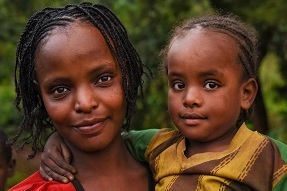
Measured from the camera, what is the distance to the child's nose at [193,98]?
260cm

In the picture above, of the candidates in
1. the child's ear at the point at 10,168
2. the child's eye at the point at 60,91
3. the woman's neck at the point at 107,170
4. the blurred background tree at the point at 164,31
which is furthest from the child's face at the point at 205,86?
the blurred background tree at the point at 164,31

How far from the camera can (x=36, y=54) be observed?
2.64 meters

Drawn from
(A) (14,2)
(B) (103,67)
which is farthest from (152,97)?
(B) (103,67)

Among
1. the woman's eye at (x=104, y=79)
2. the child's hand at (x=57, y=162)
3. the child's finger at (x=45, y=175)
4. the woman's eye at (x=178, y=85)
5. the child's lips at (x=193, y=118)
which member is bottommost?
the child's finger at (x=45, y=175)

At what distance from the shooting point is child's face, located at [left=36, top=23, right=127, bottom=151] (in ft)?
8.27

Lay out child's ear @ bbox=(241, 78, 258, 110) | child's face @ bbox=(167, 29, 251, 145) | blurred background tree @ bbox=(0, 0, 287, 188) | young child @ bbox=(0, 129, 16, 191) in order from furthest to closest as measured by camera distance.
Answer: blurred background tree @ bbox=(0, 0, 287, 188) < young child @ bbox=(0, 129, 16, 191) < child's ear @ bbox=(241, 78, 258, 110) < child's face @ bbox=(167, 29, 251, 145)

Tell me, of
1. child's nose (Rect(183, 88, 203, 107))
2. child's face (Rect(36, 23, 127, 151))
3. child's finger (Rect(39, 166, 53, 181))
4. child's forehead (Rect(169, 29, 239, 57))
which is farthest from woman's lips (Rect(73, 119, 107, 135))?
child's forehead (Rect(169, 29, 239, 57))

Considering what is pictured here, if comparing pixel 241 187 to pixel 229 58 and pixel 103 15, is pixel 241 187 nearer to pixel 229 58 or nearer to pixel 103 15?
pixel 229 58

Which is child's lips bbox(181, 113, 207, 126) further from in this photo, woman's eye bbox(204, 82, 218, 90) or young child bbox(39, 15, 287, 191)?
woman's eye bbox(204, 82, 218, 90)

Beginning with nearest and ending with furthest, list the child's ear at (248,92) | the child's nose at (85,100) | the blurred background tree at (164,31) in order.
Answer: the child's nose at (85,100)
the child's ear at (248,92)
the blurred background tree at (164,31)

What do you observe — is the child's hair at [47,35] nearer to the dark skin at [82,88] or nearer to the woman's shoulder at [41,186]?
the dark skin at [82,88]

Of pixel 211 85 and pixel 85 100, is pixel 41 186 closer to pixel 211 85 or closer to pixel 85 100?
pixel 85 100

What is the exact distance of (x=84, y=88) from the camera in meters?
2.53

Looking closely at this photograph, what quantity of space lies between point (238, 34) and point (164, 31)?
418 cm
